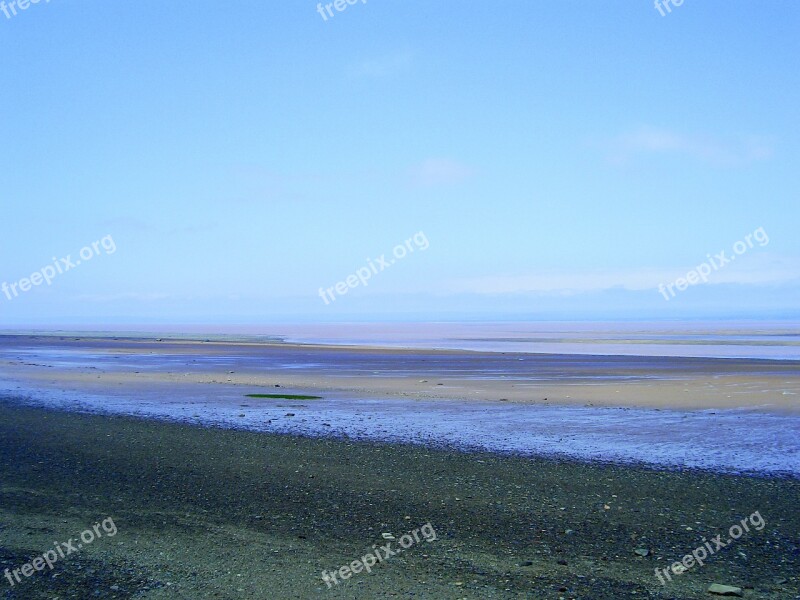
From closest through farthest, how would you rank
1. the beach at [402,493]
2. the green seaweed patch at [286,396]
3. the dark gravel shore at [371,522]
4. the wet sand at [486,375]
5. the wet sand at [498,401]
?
the dark gravel shore at [371,522] < the beach at [402,493] < the wet sand at [498,401] < the green seaweed patch at [286,396] < the wet sand at [486,375]

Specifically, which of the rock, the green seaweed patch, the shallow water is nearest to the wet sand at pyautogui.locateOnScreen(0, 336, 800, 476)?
the shallow water

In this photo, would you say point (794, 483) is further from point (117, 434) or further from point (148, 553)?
point (117, 434)

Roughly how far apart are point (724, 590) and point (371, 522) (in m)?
4.37

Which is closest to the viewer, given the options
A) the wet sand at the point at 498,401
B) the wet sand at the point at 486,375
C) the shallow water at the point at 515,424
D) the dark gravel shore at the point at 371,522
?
the dark gravel shore at the point at 371,522

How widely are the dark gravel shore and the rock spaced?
12cm

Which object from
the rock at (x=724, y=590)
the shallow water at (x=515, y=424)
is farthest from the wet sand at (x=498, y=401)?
the rock at (x=724, y=590)

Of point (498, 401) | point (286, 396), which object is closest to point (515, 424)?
point (498, 401)

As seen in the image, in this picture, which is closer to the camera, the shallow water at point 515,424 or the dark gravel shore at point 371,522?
the dark gravel shore at point 371,522

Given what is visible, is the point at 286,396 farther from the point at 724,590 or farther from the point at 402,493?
the point at 724,590

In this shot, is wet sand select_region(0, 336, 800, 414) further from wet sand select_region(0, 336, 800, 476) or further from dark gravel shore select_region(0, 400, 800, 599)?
dark gravel shore select_region(0, 400, 800, 599)

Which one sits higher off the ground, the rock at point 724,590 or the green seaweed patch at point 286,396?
the green seaweed patch at point 286,396

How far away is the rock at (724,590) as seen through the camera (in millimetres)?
6812

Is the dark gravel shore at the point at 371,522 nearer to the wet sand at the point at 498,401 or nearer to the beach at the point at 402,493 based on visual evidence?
the beach at the point at 402,493

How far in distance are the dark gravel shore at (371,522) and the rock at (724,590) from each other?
121mm
